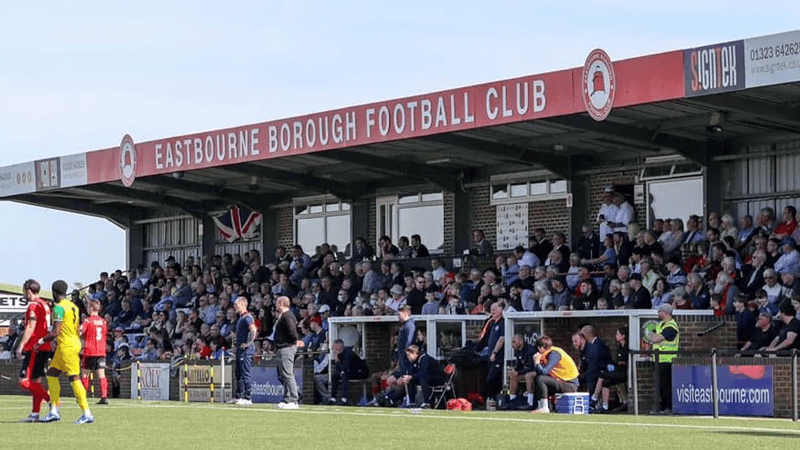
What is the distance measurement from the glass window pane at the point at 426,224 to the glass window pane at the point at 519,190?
237 cm

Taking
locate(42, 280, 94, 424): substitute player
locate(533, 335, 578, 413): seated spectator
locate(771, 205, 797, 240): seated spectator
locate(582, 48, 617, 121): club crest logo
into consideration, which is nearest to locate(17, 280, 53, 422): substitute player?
locate(42, 280, 94, 424): substitute player

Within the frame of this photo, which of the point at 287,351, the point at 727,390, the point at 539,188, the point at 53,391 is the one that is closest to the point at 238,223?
the point at 539,188

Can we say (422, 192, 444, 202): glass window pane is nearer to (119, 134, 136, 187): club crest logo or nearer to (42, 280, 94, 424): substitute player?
(119, 134, 136, 187): club crest logo

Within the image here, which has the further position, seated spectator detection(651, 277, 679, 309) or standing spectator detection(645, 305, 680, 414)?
seated spectator detection(651, 277, 679, 309)

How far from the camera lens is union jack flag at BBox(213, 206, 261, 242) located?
40.3m

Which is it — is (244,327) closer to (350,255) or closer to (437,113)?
(437,113)

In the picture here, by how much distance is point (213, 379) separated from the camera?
2959 centimetres

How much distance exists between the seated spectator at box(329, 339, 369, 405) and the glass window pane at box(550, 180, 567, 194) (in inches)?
240

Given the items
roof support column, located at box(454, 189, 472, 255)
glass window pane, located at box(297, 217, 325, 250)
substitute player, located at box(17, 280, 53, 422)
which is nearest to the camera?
substitute player, located at box(17, 280, 53, 422)

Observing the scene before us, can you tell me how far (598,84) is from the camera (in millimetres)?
24375

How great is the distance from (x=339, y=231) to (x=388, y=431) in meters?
21.4

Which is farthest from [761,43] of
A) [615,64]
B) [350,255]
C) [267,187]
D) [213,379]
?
[267,187]

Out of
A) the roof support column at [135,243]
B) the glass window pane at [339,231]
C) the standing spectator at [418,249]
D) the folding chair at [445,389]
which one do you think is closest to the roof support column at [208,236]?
the roof support column at [135,243]

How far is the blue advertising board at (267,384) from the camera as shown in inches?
1116
